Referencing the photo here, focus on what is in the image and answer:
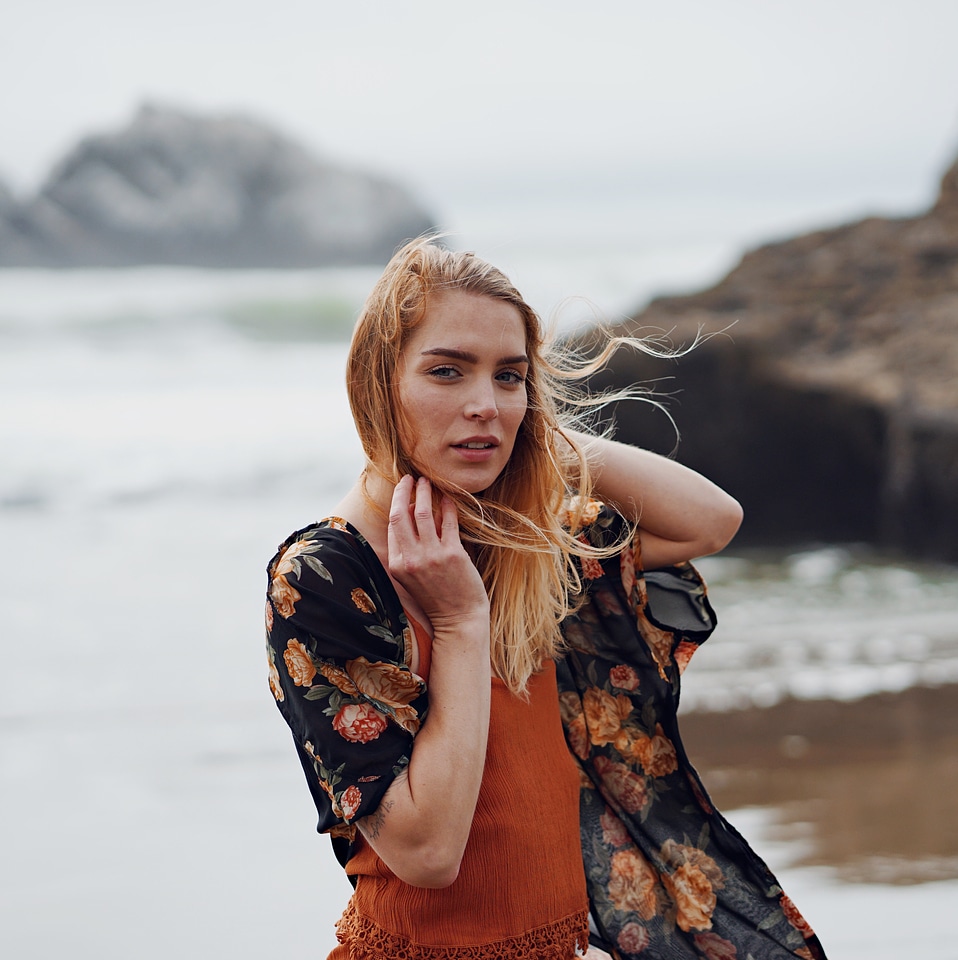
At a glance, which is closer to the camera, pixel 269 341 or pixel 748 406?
pixel 748 406

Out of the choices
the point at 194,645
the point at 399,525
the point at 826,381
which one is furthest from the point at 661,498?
the point at 826,381

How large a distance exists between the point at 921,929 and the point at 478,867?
1.96 m

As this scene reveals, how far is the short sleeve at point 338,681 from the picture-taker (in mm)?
1419

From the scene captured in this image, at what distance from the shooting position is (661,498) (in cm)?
183

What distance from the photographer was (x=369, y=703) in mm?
1441

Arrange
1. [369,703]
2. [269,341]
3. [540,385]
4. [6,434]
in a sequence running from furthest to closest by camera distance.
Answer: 1. [269,341]
2. [6,434]
3. [540,385]
4. [369,703]

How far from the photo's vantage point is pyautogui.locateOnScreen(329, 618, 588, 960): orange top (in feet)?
4.98

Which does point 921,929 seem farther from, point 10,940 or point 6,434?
point 6,434

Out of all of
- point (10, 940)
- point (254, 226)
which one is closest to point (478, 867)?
point (10, 940)

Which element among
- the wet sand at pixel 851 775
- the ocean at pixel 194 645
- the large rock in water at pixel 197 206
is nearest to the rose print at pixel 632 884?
the ocean at pixel 194 645

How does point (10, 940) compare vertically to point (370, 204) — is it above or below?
below

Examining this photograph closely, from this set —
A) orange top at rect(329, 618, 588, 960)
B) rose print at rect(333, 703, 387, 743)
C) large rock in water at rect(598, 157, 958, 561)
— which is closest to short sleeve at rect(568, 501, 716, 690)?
orange top at rect(329, 618, 588, 960)

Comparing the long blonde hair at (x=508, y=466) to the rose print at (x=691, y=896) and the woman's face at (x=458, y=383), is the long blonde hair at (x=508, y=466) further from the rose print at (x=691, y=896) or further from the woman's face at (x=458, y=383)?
the rose print at (x=691, y=896)

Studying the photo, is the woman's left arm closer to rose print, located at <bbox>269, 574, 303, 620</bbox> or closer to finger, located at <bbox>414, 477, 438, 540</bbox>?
finger, located at <bbox>414, 477, 438, 540</bbox>
